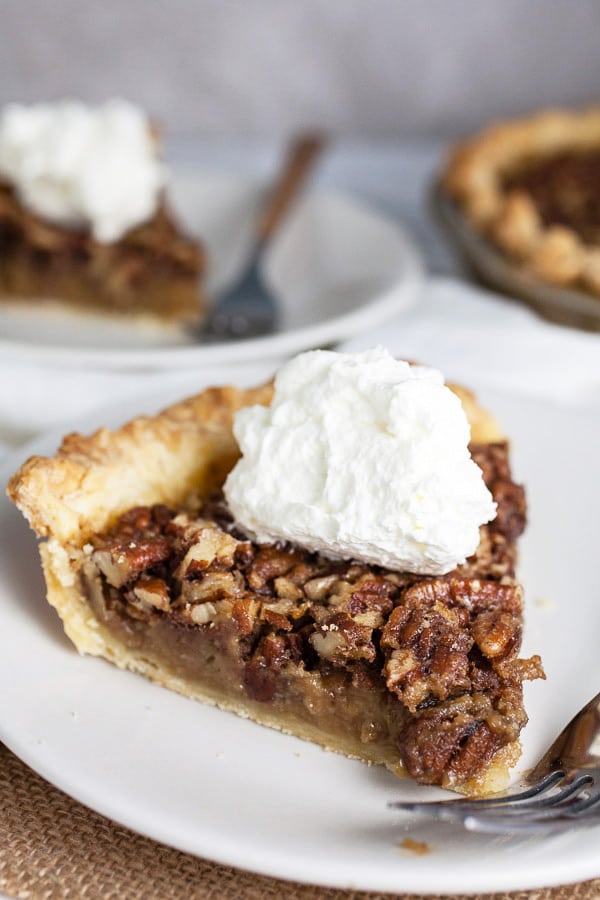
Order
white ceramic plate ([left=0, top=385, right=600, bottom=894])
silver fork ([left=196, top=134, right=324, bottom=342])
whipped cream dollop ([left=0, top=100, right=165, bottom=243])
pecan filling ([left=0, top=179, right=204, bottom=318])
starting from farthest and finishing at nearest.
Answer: pecan filling ([left=0, top=179, right=204, bottom=318]) → whipped cream dollop ([left=0, top=100, right=165, bottom=243]) → silver fork ([left=196, top=134, right=324, bottom=342]) → white ceramic plate ([left=0, top=385, right=600, bottom=894])

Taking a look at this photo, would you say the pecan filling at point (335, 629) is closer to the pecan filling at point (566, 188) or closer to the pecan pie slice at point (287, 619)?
the pecan pie slice at point (287, 619)

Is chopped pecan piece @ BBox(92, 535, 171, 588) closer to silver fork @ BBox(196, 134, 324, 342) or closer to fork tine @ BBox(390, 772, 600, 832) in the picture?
fork tine @ BBox(390, 772, 600, 832)

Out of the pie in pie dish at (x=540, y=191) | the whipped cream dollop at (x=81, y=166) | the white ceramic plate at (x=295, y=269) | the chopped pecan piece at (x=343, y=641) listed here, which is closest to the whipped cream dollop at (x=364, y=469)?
the chopped pecan piece at (x=343, y=641)

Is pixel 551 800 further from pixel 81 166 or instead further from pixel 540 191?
pixel 540 191

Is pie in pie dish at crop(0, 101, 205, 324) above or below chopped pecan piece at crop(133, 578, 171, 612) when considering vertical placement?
below

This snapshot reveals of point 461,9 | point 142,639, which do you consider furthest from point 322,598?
point 461,9

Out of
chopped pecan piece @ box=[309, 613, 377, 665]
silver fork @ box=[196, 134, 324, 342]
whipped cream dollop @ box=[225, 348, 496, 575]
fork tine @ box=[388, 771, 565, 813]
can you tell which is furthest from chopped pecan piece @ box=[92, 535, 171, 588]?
silver fork @ box=[196, 134, 324, 342]
